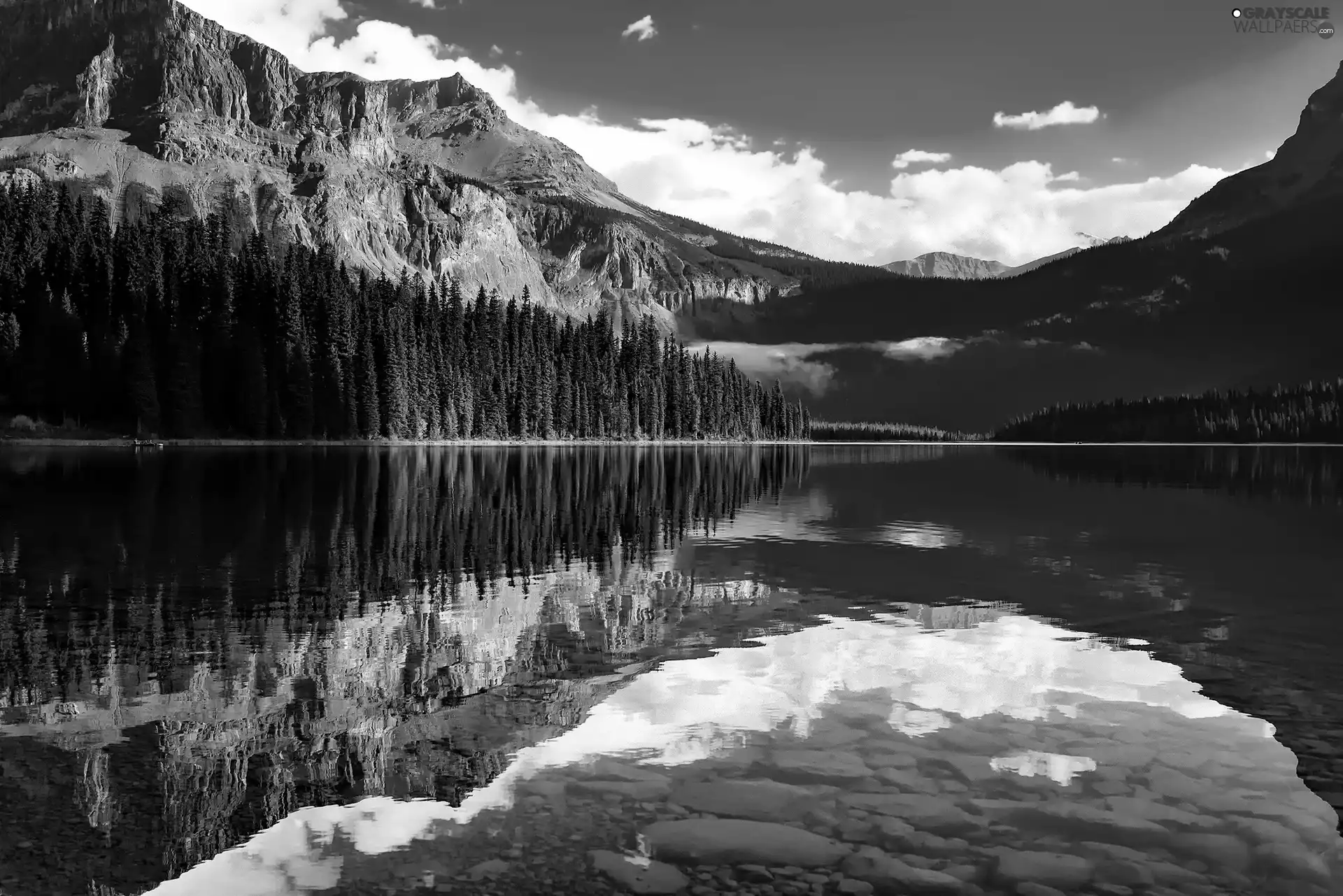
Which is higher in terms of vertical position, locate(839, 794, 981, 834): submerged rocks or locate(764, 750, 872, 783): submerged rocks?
locate(764, 750, 872, 783): submerged rocks

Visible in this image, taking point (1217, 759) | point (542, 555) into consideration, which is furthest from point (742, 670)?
point (542, 555)

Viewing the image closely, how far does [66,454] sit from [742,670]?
10964 cm

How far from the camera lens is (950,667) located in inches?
724

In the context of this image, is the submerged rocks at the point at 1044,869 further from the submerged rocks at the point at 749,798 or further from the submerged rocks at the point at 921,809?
the submerged rocks at the point at 749,798

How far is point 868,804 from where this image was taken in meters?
11.5

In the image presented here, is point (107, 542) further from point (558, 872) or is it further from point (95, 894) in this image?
point (558, 872)

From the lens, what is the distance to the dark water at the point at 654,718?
10117 mm

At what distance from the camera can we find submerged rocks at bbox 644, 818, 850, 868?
10.1 metres

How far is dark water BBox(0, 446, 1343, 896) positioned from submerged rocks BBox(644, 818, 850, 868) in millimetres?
46

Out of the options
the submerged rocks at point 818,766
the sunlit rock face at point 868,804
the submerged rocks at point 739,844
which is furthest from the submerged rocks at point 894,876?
the submerged rocks at point 818,766

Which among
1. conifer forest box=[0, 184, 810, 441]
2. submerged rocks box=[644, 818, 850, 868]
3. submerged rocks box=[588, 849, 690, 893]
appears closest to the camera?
submerged rocks box=[588, 849, 690, 893]

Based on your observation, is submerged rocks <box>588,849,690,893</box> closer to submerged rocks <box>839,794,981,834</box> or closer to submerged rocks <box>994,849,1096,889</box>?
submerged rocks <box>839,794,981,834</box>

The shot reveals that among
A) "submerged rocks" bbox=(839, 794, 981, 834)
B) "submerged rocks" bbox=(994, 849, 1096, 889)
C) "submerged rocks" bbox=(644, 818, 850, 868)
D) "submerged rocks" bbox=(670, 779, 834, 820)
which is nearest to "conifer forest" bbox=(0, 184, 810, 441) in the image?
"submerged rocks" bbox=(670, 779, 834, 820)

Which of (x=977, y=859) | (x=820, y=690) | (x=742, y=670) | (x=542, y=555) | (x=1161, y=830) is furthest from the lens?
(x=542, y=555)
